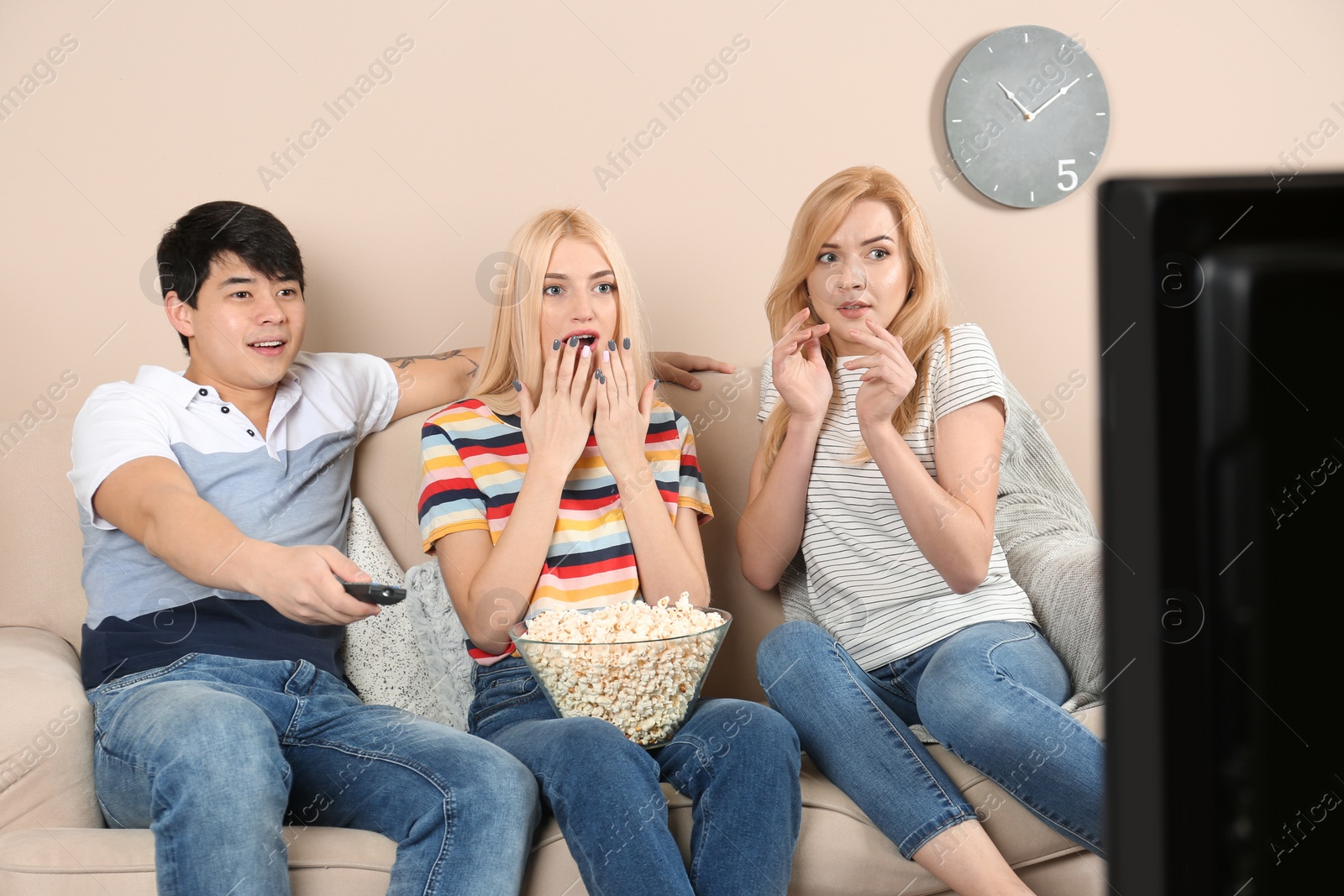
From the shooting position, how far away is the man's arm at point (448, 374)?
5.46ft

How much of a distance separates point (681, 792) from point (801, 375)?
0.64 metres

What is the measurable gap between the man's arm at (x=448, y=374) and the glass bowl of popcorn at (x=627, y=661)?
57 cm

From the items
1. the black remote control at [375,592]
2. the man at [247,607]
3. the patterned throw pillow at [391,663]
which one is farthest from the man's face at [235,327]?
the black remote control at [375,592]

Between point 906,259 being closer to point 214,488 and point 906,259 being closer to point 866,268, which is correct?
point 866,268

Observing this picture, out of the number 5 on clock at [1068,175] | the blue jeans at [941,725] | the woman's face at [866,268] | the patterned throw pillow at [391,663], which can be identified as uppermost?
the number 5 on clock at [1068,175]

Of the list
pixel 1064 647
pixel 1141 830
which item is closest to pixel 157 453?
pixel 1064 647

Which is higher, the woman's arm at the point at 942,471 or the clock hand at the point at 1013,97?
the clock hand at the point at 1013,97

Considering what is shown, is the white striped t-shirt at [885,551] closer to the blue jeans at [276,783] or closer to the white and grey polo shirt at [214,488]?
the blue jeans at [276,783]

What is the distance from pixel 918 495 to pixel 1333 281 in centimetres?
113

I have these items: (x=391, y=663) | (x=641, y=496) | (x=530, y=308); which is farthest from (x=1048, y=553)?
(x=391, y=663)

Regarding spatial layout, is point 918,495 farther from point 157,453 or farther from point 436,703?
point 157,453

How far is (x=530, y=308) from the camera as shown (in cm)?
151

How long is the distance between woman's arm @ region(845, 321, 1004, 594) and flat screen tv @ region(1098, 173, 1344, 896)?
44.1 inches

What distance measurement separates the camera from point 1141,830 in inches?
8.8
